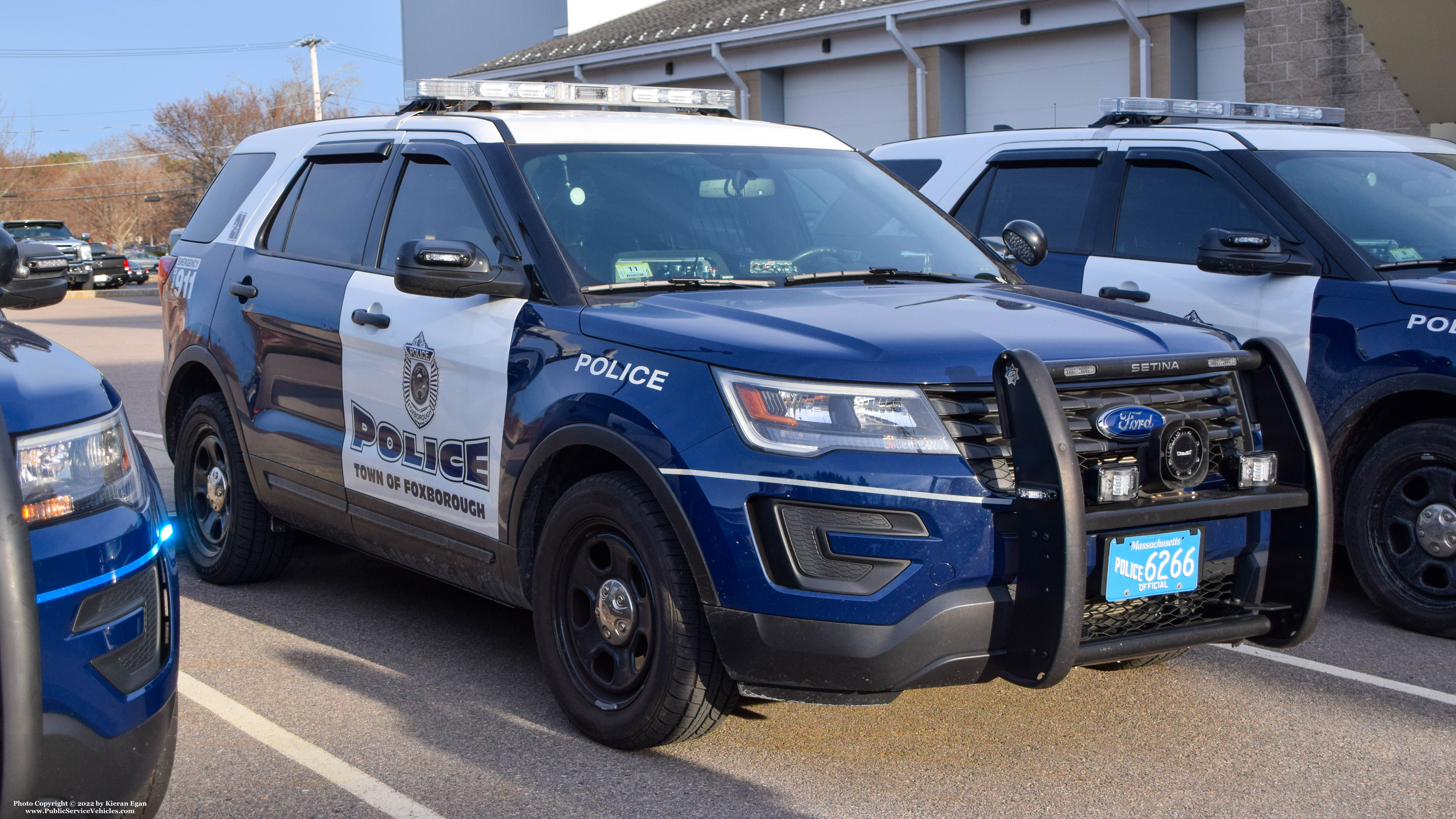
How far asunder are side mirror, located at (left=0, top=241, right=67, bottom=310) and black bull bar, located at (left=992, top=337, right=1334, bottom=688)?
2812 mm

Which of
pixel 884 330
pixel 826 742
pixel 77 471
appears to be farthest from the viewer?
pixel 826 742

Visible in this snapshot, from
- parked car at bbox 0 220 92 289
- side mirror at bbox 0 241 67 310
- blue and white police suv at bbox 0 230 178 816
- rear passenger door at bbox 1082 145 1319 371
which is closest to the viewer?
blue and white police suv at bbox 0 230 178 816

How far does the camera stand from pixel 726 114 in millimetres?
6141

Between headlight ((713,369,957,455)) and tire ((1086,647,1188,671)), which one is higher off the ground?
Answer: headlight ((713,369,957,455))

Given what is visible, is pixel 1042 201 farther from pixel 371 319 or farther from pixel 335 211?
pixel 371 319

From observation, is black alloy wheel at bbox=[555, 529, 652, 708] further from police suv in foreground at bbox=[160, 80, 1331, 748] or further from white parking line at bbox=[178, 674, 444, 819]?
white parking line at bbox=[178, 674, 444, 819]

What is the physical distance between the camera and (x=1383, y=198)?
614 centimetres

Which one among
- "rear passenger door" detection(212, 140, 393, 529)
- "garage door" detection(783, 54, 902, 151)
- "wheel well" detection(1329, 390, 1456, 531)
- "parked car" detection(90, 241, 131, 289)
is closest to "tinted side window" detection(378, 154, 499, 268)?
"rear passenger door" detection(212, 140, 393, 529)

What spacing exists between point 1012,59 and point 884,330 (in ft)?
57.2

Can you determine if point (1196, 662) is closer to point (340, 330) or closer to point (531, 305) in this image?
point (531, 305)

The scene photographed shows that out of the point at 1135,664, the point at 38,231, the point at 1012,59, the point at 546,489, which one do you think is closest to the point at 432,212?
the point at 546,489

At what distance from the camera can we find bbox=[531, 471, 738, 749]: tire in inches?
148

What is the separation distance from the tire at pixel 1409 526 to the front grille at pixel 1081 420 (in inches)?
76.4

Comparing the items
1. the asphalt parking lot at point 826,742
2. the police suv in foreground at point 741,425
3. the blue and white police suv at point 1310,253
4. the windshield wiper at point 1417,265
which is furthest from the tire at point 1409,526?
the police suv in foreground at point 741,425
